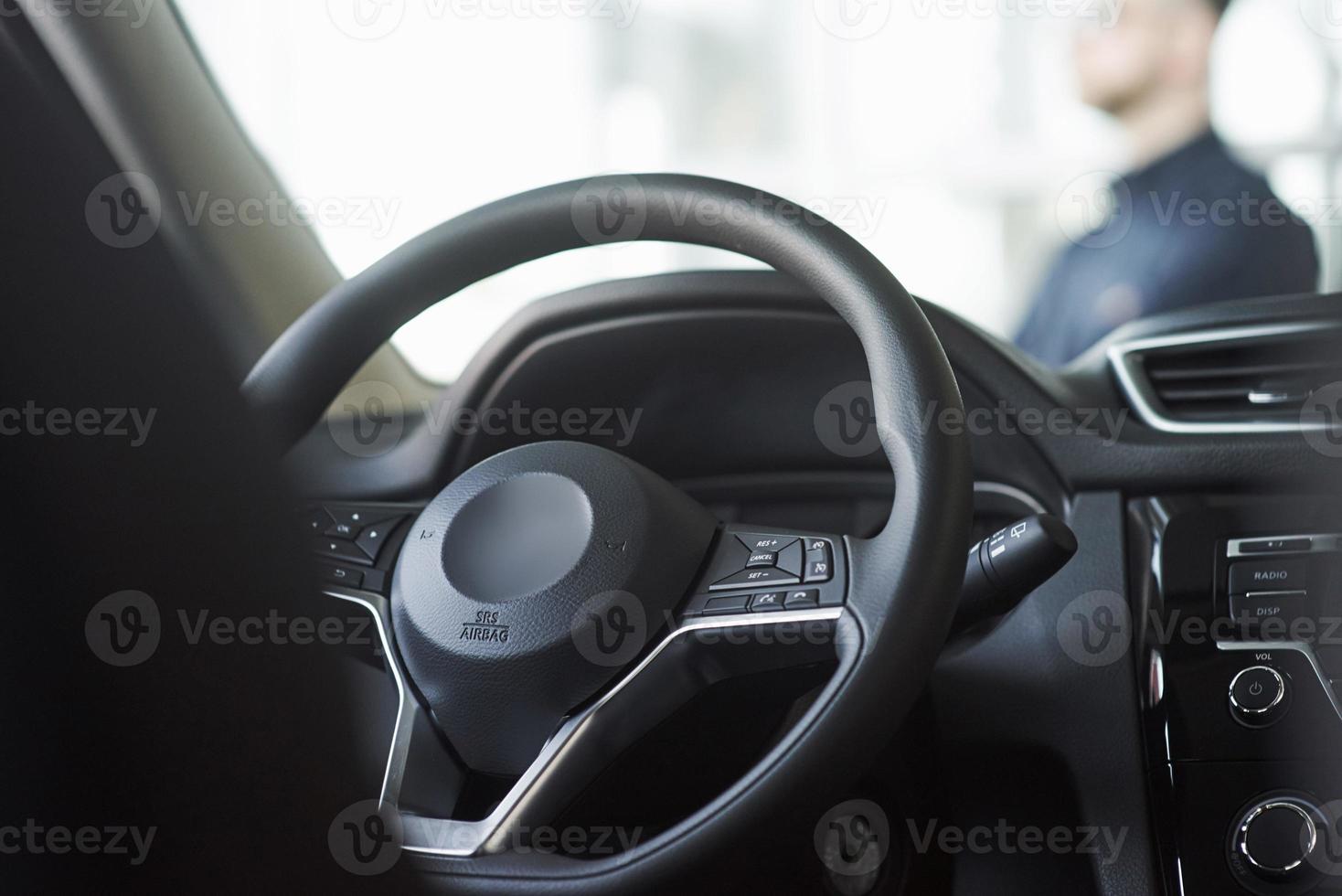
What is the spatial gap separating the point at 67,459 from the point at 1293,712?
0.83 meters

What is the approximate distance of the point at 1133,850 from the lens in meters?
0.87

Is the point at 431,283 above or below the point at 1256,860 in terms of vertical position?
above

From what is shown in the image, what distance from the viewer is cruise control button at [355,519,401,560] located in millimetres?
887

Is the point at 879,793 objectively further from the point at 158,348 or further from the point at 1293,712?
the point at 158,348

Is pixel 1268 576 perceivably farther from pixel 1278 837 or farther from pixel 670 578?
pixel 670 578

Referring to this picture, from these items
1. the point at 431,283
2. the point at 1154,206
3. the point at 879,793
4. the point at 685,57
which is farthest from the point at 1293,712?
the point at 685,57
